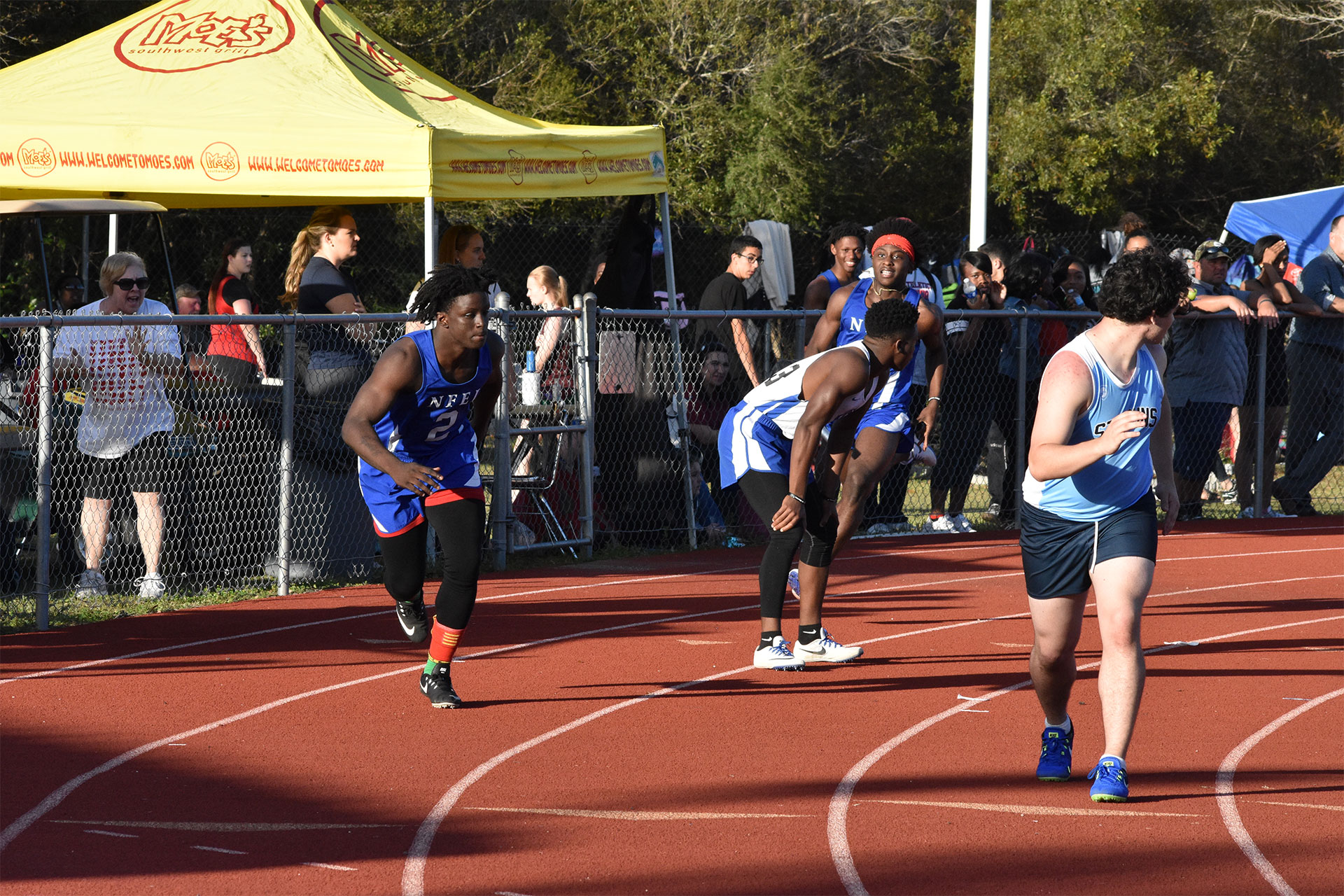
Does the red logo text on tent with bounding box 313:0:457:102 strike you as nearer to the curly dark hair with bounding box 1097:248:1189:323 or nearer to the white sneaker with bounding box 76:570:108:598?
the white sneaker with bounding box 76:570:108:598

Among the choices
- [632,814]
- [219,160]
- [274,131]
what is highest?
[274,131]

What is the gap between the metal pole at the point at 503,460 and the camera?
1051 centimetres

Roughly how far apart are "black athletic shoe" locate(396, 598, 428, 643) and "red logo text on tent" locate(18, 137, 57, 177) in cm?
524

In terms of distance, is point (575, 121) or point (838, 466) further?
point (575, 121)

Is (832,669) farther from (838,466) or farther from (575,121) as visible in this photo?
(575,121)

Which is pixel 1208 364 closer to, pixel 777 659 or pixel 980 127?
pixel 980 127

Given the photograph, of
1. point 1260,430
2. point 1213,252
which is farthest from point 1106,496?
point 1260,430

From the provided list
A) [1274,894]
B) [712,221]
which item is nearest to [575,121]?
[712,221]

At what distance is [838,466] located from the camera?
26.8ft

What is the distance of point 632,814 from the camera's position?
532 centimetres

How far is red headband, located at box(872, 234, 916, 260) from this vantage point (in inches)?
340

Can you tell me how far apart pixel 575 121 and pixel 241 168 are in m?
12.4

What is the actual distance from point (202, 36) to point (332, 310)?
366cm

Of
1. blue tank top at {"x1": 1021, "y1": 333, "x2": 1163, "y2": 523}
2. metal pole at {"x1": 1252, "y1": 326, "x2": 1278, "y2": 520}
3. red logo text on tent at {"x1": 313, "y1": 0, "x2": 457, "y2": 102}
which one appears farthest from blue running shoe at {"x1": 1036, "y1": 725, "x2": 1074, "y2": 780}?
metal pole at {"x1": 1252, "y1": 326, "x2": 1278, "y2": 520}
